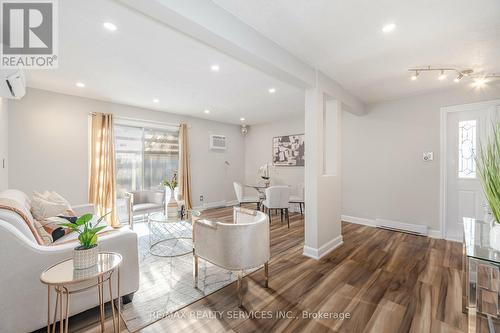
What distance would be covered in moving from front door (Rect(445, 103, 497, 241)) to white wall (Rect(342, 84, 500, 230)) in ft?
0.50

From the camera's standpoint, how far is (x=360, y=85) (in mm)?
3404

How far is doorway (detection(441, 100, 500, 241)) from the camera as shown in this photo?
130 inches

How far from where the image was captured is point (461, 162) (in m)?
3.47

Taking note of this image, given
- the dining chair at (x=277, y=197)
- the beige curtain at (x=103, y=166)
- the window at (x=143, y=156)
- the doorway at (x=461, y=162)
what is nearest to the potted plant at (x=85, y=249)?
the beige curtain at (x=103, y=166)

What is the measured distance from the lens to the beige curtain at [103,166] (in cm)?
407

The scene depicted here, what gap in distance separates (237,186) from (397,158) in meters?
3.36

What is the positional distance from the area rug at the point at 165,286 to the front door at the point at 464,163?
12.5 feet

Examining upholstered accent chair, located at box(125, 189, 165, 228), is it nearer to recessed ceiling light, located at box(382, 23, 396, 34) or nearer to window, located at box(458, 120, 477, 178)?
recessed ceiling light, located at box(382, 23, 396, 34)

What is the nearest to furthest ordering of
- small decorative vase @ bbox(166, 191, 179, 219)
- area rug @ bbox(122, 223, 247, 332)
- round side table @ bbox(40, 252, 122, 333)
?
round side table @ bbox(40, 252, 122, 333), area rug @ bbox(122, 223, 247, 332), small decorative vase @ bbox(166, 191, 179, 219)

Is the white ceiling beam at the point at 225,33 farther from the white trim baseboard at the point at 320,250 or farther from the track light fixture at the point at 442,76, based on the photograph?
the white trim baseboard at the point at 320,250

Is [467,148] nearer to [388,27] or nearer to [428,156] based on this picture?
[428,156]

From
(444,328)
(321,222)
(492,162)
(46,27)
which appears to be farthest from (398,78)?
(46,27)

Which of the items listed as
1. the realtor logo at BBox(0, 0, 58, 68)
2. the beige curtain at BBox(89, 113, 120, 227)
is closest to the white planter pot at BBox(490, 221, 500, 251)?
the realtor logo at BBox(0, 0, 58, 68)

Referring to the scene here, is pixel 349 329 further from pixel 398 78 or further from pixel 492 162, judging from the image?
pixel 398 78
